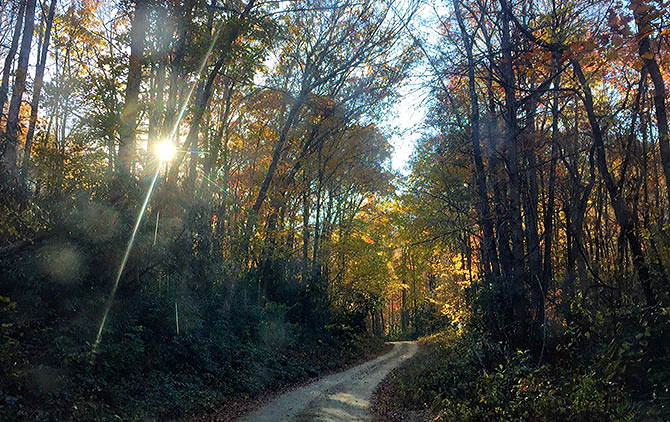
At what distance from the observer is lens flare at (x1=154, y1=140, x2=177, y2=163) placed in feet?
35.4

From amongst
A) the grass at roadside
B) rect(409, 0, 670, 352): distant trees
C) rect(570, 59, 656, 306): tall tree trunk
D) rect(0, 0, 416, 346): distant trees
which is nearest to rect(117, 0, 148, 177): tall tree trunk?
rect(0, 0, 416, 346): distant trees

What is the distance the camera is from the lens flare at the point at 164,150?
1078cm

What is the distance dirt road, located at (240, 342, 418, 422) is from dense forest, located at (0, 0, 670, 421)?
2.06ft

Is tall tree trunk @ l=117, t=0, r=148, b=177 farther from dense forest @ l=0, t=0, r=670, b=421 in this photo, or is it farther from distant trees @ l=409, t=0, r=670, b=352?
distant trees @ l=409, t=0, r=670, b=352

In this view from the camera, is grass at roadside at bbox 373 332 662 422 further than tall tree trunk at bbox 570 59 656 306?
No

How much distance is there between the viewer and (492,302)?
11.2 meters

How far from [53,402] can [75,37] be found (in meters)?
9.50

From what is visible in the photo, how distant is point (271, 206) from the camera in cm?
1912

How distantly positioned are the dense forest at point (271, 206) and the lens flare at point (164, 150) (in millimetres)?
57

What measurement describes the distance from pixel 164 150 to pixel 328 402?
274 inches

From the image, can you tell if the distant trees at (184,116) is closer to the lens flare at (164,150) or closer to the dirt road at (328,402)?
the lens flare at (164,150)

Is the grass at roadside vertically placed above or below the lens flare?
below

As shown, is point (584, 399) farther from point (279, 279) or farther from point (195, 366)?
point (279, 279)

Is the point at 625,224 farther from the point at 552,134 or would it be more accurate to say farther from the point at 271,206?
the point at 271,206
